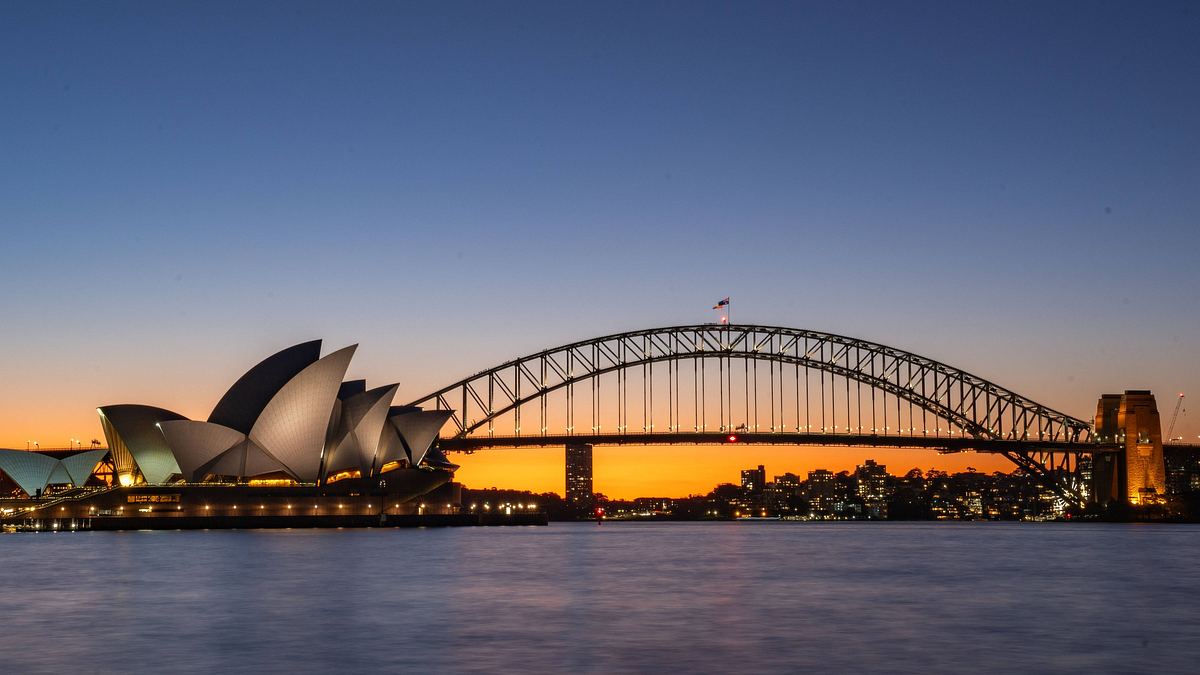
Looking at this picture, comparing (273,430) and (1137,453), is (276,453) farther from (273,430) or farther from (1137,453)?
(1137,453)

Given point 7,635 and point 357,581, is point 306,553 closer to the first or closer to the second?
point 357,581

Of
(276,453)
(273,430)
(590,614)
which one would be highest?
(273,430)

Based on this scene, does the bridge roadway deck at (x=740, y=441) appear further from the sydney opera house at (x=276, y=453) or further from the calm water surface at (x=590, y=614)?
the calm water surface at (x=590, y=614)

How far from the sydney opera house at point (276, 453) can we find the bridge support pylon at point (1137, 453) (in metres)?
58.3

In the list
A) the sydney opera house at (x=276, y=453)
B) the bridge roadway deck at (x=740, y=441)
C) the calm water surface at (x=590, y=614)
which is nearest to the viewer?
the calm water surface at (x=590, y=614)

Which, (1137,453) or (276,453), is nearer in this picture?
(276,453)

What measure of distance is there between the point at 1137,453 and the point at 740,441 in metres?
37.1

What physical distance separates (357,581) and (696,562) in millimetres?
17539

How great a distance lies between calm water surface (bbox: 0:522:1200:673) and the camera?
21.5 metres

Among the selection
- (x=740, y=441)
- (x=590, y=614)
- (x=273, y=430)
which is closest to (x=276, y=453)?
(x=273, y=430)

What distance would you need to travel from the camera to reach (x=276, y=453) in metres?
86.9

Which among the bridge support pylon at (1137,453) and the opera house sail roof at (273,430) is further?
the bridge support pylon at (1137,453)

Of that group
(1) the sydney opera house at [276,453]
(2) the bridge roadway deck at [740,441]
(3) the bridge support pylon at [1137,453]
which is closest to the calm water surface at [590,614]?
(1) the sydney opera house at [276,453]

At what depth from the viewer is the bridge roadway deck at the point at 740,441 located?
309 feet
